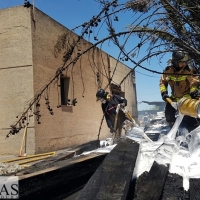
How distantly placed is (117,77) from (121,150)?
11.4 m

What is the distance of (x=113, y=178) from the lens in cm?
171

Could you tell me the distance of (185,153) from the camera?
7.52ft

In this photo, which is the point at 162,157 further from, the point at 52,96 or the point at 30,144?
the point at 52,96

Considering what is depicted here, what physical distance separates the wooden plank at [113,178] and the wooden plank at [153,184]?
0.32 feet

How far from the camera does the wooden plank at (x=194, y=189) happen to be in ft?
5.42

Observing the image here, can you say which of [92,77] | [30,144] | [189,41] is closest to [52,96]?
[30,144]

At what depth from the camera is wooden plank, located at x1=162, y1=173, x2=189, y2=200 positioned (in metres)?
1.71

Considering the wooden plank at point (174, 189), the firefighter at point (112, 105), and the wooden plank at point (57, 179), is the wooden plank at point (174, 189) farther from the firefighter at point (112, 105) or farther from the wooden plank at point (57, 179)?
the firefighter at point (112, 105)

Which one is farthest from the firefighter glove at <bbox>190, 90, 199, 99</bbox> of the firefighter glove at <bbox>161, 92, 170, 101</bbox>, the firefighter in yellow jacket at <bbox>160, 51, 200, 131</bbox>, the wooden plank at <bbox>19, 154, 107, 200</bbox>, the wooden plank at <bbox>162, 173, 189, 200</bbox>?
the wooden plank at <bbox>162, 173, 189, 200</bbox>

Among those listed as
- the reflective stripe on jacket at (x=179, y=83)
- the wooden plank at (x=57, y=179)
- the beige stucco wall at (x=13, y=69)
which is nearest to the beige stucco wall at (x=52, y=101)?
the beige stucco wall at (x=13, y=69)

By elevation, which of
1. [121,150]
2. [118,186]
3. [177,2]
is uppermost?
[177,2]

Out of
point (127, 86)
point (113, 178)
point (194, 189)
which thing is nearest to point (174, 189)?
point (194, 189)

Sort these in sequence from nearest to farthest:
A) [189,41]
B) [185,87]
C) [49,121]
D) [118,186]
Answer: [118,186], [189,41], [185,87], [49,121]

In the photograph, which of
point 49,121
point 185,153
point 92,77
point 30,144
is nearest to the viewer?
point 185,153
